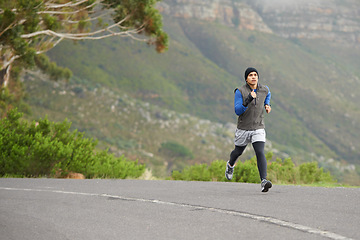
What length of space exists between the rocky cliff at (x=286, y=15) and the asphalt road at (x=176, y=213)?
14892cm

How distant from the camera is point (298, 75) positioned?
122m

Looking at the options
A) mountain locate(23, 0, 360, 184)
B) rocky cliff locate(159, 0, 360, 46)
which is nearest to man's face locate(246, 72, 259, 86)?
mountain locate(23, 0, 360, 184)

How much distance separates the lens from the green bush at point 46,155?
38.3 feet

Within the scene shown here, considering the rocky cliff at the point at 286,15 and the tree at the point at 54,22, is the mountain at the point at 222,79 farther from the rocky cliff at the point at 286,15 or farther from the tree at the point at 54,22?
the tree at the point at 54,22

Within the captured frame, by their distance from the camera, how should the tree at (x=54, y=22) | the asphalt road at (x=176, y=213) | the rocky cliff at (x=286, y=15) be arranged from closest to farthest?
the asphalt road at (x=176, y=213) → the tree at (x=54, y=22) → the rocky cliff at (x=286, y=15)

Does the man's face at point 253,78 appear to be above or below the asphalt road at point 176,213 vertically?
above

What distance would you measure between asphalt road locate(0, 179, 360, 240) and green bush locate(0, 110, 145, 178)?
2.68 metres

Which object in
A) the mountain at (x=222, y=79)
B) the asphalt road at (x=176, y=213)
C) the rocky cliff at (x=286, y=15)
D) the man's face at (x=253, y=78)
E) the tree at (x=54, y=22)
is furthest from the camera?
the rocky cliff at (x=286, y=15)

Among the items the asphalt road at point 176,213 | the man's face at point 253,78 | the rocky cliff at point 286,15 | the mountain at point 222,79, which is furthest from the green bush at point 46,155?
the rocky cliff at point 286,15

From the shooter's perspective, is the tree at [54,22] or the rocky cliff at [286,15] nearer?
the tree at [54,22]

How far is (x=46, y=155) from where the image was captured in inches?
464

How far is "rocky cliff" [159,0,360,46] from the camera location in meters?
159

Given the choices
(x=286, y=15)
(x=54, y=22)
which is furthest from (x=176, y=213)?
(x=286, y=15)

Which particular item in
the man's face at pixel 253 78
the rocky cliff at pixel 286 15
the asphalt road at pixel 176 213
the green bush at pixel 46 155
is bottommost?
the rocky cliff at pixel 286 15
